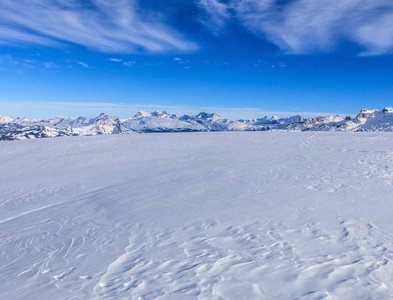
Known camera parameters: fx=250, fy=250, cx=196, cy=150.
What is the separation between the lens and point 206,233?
541 cm

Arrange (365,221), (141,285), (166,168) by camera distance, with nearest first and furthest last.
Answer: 1. (141,285)
2. (365,221)
3. (166,168)

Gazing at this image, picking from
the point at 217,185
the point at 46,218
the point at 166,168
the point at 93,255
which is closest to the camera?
the point at 93,255

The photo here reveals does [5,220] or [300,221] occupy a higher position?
[300,221]

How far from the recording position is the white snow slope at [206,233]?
3.58m

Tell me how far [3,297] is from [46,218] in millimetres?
3794

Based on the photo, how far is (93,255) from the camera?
16.0ft

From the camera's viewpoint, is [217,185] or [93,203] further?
[217,185]

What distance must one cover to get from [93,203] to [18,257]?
128 inches

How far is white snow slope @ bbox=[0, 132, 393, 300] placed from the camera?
358 centimetres

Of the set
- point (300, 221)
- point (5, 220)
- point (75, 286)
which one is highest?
point (300, 221)

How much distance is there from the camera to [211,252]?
4520 mm

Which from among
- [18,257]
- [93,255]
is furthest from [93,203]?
[93,255]

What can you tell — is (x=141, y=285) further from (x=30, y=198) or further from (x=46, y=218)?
(x=30, y=198)

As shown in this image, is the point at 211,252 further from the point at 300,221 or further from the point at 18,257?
the point at 18,257
